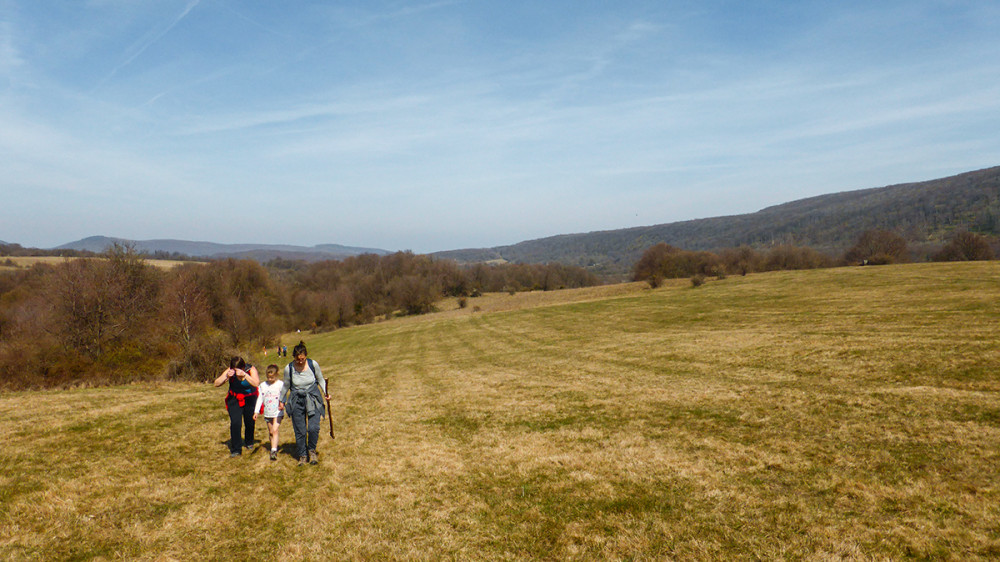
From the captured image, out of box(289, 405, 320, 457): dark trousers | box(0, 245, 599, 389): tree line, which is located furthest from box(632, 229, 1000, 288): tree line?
box(289, 405, 320, 457): dark trousers

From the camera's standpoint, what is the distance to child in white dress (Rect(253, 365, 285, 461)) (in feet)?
30.8

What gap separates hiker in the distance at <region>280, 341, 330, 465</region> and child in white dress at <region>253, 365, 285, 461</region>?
297mm

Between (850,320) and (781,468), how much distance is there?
69.2 feet

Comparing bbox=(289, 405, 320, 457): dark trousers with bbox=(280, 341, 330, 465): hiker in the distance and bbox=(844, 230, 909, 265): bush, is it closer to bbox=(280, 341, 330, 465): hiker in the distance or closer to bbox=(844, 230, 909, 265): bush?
bbox=(280, 341, 330, 465): hiker in the distance

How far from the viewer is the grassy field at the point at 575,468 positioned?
6.04 meters

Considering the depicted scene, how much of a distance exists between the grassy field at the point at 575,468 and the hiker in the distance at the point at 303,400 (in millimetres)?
572

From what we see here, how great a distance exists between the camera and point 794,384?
13.5 m

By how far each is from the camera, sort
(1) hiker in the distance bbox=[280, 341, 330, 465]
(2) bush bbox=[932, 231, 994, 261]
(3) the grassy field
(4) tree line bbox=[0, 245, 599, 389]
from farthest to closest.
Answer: (2) bush bbox=[932, 231, 994, 261] → (4) tree line bbox=[0, 245, 599, 389] → (1) hiker in the distance bbox=[280, 341, 330, 465] → (3) the grassy field

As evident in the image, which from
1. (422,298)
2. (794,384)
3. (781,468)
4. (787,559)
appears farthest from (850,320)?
(422,298)

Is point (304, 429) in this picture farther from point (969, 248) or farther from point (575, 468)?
point (969, 248)

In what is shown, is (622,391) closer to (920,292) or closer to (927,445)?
(927,445)

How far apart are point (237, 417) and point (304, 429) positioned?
1754 millimetres

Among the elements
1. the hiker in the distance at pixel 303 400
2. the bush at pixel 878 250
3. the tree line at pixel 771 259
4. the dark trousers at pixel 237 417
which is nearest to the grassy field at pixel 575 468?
the dark trousers at pixel 237 417

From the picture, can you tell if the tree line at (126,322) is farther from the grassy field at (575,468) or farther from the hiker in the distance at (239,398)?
the hiker in the distance at (239,398)
